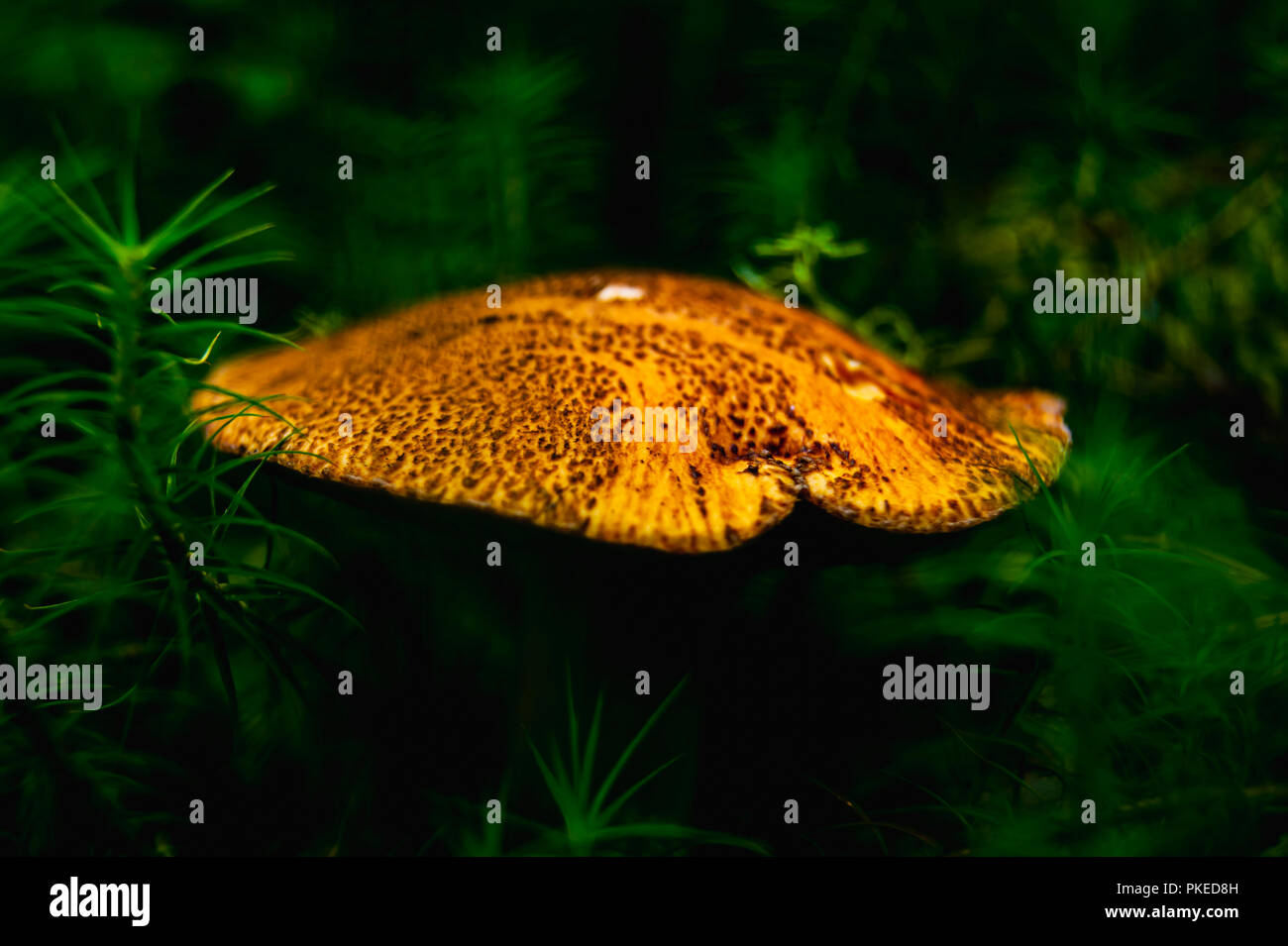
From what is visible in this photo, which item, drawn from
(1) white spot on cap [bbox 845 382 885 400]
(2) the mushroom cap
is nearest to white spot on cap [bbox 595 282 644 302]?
(2) the mushroom cap

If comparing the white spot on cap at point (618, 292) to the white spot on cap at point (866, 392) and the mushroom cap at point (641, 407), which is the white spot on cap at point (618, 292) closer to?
the mushroom cap at point (641, 407)

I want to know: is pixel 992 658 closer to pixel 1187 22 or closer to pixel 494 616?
pixel 494 616

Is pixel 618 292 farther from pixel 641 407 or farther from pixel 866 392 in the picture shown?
pixel 866 392

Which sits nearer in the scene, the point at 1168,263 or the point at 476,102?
the point at 1168,263

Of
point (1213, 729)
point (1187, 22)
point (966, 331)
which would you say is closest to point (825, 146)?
point (966, 331)

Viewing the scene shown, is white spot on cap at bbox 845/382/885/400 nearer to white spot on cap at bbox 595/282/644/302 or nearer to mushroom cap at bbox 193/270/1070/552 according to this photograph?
mushroom cap at bbox 193/270/1070/552

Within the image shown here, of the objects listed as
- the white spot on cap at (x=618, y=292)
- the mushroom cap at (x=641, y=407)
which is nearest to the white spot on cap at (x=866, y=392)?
the mushroom cap at (x=641, y=407)

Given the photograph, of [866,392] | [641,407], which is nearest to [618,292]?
[641,407]
